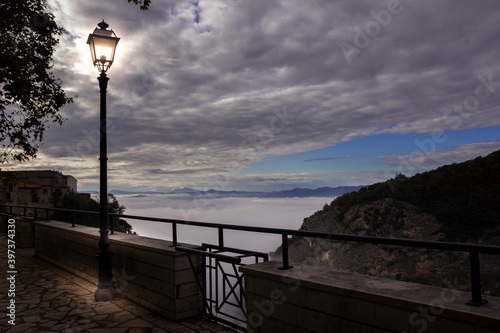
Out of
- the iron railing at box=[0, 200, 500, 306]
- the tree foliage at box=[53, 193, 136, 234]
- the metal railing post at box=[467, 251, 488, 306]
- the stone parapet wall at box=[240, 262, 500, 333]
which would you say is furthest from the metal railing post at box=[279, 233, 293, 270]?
the tree foliage at box=[53, 193, 136, 234]

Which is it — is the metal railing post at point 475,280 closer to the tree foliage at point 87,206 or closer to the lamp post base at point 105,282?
the lamp post base at point 105,282

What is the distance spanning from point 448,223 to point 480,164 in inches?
281

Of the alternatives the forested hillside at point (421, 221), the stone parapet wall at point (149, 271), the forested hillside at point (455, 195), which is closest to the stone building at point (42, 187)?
the forested hillside at point (421, 221)

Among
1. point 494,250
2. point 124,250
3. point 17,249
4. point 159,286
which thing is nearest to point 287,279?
point 494,250

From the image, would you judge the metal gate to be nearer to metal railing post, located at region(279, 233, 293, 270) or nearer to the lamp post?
metal railing post, located at region(279, 233, 293, 270)

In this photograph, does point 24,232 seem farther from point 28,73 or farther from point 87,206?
point 87,206

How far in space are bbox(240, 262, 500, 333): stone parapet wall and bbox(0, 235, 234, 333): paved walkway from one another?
1309 mm

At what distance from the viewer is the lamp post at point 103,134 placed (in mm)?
6605

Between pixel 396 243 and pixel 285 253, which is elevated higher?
pixel 396 243

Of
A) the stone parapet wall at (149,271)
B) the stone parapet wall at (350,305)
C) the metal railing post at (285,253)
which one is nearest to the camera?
the stone parapet wall at (350,305)

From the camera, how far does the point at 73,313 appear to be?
5789mm

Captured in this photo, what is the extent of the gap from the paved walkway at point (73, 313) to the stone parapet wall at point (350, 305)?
1309mm

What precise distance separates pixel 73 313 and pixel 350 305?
15.5 feet

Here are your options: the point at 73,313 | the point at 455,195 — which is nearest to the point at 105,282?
the point at 73,313
